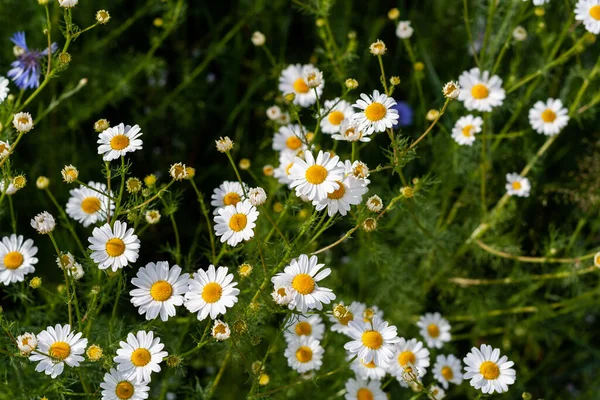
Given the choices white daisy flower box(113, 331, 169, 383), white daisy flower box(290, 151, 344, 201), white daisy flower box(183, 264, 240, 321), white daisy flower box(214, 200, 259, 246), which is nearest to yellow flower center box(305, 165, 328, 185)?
white daisy flower box(290, 151, 344, 201)

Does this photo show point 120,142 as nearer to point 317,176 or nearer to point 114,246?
point 114,246

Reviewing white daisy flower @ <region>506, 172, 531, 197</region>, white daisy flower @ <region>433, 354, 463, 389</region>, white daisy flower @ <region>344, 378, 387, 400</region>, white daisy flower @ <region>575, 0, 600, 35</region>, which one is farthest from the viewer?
white daisy flower @ <region>506, 172, 531, 197</region>

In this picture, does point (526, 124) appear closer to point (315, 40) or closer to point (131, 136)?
point (315, 40)

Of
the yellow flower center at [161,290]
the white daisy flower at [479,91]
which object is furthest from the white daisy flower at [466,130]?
the yellow flower center at [161,290]

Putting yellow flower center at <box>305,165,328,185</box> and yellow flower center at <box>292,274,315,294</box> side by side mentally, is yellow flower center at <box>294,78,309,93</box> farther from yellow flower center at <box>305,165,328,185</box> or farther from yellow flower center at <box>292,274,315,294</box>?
yellow flower center at <box>292,274,315,294</box>

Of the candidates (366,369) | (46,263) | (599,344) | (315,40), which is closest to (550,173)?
(599,344)

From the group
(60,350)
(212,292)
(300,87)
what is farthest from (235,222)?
(300,87)
